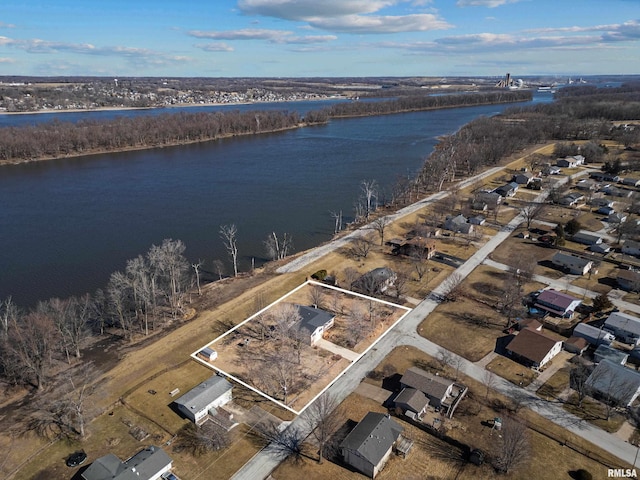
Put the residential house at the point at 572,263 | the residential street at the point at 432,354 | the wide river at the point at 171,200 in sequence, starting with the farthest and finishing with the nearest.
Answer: the wide river at the point at 171,200 → the residential house at the point at 572,263 → the residential street at the point at 432,354

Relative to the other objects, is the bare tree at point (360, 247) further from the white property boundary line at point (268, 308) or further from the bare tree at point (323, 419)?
the bare tree at point (323, 419)

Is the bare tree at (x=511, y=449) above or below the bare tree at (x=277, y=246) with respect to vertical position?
below

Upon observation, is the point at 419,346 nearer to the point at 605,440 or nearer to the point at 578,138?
the point at 605,440

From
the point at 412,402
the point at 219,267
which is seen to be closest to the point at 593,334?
the point at 412,402

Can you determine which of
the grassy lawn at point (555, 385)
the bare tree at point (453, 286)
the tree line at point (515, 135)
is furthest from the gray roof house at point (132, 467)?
the tree line at point (515, 135)

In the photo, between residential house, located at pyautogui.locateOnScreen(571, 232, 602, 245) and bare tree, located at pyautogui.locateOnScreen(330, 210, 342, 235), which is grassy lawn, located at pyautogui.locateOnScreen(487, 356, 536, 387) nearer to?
residential house, located at pyautogui.locateOnScreen(571, 232, 602, 245)

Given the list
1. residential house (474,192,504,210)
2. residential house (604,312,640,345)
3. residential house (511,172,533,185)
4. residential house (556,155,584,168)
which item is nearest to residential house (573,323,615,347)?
residential house (604,312,640,345)
